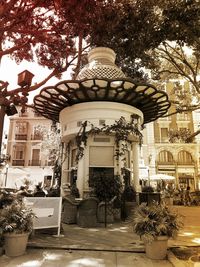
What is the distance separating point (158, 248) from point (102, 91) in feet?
18.9

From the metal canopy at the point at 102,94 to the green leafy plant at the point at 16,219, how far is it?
4.46 m

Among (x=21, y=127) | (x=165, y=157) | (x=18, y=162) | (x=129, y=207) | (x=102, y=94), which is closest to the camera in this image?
(x=129, y=207)

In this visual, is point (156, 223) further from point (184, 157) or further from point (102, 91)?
point (184, 157)

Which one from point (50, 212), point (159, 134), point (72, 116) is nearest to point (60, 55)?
point (72, 116)

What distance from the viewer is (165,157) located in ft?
99.7

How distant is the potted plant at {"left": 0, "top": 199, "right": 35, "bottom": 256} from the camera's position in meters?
4.24

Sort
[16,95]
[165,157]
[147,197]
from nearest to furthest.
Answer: [16,95], [147,197], [165,157]

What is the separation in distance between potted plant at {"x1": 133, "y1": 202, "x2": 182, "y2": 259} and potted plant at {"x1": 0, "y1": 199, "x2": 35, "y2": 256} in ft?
6.76

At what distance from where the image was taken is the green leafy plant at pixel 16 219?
4270 mm

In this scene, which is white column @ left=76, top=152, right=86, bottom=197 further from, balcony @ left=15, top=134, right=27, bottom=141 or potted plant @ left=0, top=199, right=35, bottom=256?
balcony @ left=15, top=134, right=27, bottom=141

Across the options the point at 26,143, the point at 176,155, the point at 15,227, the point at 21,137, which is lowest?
the point at 15,227

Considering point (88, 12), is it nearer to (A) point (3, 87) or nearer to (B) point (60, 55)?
(B) point (60, 55)

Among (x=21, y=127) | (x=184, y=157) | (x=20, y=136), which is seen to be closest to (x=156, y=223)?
(x=184, y=157)

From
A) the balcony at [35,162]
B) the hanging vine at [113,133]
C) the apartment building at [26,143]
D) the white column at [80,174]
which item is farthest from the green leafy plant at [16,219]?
the balcony at [35,162]
